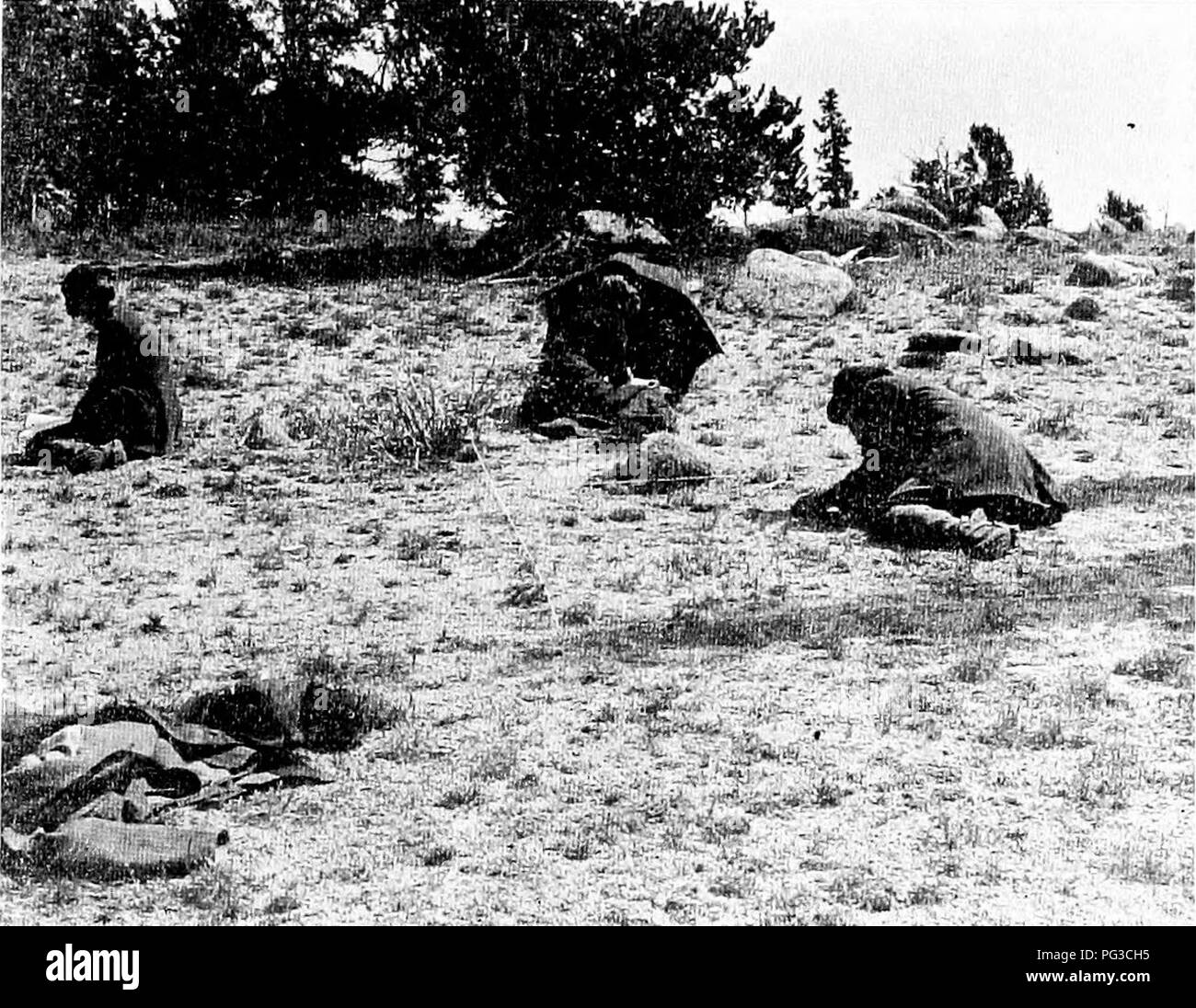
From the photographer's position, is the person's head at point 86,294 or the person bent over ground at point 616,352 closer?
the person's head at point 86,294

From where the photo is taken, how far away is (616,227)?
27.8ft

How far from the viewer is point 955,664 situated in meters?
6.61

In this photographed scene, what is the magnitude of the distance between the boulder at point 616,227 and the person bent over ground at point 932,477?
159 centimetres

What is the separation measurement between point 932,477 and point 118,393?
435cm

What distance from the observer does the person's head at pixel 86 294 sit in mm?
7660

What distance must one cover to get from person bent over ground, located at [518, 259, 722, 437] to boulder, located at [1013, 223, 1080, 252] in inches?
76.6

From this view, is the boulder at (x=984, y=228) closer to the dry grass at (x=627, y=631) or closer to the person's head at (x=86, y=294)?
the dry grass at (x=627, y=631)

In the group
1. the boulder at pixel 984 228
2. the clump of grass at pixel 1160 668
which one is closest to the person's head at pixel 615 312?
the boulder at pixel 984 228

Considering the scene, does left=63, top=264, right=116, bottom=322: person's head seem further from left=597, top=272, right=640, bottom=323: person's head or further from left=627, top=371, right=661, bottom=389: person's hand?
→ left=627, top=371, right=661, bottom=389: person's hand

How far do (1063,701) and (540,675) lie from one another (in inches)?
93.0

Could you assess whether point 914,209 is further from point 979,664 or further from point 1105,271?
point 979,664

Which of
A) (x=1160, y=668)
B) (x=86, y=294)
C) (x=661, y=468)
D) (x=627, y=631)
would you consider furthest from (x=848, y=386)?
(x=86, y=294)
